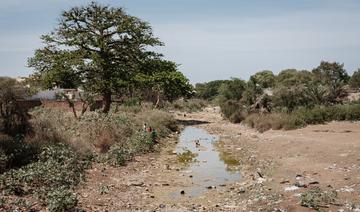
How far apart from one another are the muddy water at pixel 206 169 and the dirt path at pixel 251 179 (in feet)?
0.80

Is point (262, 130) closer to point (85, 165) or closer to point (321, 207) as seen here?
point (85, 165)

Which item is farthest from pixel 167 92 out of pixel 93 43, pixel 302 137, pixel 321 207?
pixel 321 207

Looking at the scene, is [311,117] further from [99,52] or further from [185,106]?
[185,106]

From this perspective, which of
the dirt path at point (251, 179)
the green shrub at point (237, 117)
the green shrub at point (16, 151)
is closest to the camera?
the dirt path at point (251, 179)

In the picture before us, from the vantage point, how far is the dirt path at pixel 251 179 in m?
9.77

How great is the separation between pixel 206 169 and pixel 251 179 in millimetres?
2901

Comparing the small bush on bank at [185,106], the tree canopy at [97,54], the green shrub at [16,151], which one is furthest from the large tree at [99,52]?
the small bush on bank at [185,106]

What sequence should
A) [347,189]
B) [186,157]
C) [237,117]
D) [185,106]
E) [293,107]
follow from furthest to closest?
1. [185,106]
2. [237,117]
3. [293,107]
4. [186,157]
5. [347,189]

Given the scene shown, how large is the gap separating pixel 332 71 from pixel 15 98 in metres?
56.2

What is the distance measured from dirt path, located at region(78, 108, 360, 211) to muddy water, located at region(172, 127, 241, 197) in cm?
24

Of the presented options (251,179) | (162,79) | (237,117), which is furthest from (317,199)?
(162,79)

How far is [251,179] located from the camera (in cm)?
1277

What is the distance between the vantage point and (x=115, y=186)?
11.7m

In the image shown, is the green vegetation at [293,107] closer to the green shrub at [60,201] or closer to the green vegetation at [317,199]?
the green vegetation at [317,199]
